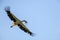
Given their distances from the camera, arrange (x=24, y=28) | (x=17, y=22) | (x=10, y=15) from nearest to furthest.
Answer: (x=10, y=15)
(x=17, y=22)
(x=24, y=28)

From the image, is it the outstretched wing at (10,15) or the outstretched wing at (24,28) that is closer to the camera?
the outstretched wing at (10,15)

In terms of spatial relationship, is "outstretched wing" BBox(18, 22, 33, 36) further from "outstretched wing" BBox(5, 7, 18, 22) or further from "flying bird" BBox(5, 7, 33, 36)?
"outstretched wing" BBox(5, 7, 18, 22)

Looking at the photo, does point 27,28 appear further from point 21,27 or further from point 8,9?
point 8,9

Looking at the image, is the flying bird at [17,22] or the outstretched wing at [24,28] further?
the outstretched wing at [24,28]

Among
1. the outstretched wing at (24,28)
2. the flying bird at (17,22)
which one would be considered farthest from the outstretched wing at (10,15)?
the outstretched wing at (24,28)

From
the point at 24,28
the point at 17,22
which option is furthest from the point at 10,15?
the point at 24,28

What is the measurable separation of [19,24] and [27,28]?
212 millimetres

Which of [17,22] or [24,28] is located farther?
[24,28]

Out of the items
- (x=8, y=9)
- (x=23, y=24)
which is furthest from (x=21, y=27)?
(x=8, y=9)

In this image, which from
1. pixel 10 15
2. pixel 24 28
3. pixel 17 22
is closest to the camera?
pixel 10 15

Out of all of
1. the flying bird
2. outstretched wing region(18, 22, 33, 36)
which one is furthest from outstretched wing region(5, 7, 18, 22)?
outstretched wing region(18, 22, 33, 36)

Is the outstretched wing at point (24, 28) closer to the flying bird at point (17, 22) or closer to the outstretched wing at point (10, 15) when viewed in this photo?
the flying bird at point (17, 22)

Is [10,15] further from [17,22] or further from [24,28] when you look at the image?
[24,28]

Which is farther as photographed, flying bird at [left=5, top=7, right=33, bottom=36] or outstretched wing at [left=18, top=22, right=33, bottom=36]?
outstretched wing at [left=18, top=22, right=33, bottom=36]
